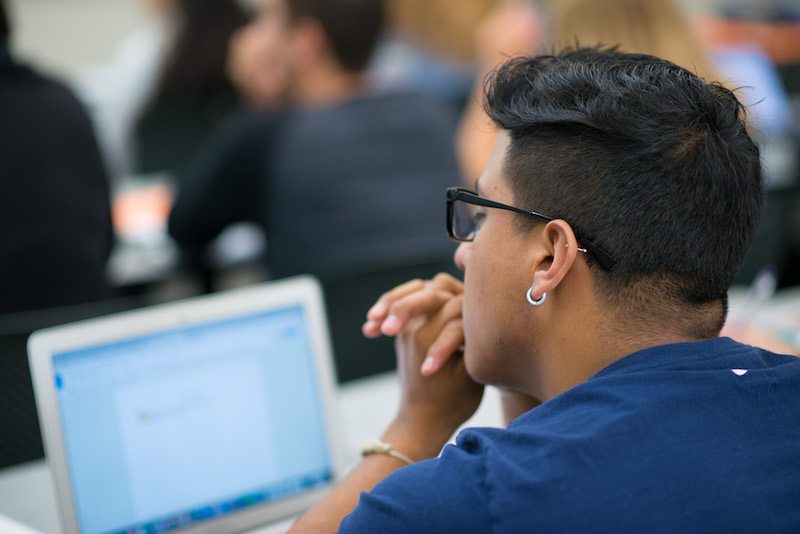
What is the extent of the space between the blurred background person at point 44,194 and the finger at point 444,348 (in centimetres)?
133

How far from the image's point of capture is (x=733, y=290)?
2084mm

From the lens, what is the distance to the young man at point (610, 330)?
74 centimetres

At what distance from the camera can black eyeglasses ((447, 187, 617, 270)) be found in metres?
0.86

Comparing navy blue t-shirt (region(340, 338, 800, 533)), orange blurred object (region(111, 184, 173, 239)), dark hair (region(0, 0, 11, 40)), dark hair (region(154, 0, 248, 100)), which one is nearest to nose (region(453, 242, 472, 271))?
navy blue t-shirt (region(340, 338, 800, 533))

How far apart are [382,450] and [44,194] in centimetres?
137

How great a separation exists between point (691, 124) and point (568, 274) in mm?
203

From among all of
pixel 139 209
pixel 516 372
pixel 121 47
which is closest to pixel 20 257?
pixel 139 209

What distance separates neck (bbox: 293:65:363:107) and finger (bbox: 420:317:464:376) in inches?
51.6

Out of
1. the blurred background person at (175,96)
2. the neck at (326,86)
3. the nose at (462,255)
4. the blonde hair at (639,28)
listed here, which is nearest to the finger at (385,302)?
the nose at (462,255)

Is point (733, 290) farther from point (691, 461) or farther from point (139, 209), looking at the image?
point (139, 209)

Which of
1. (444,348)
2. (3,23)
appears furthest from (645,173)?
(3,23)

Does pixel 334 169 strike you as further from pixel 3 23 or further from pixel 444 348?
pixel 444 348

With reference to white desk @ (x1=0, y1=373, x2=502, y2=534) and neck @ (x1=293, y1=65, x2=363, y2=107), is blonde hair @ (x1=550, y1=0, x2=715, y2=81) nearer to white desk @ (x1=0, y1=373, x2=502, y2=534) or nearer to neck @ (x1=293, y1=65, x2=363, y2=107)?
neck @ (x1=293, y1=65, x2=363, y2=107)

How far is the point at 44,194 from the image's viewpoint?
A: 2.06m
